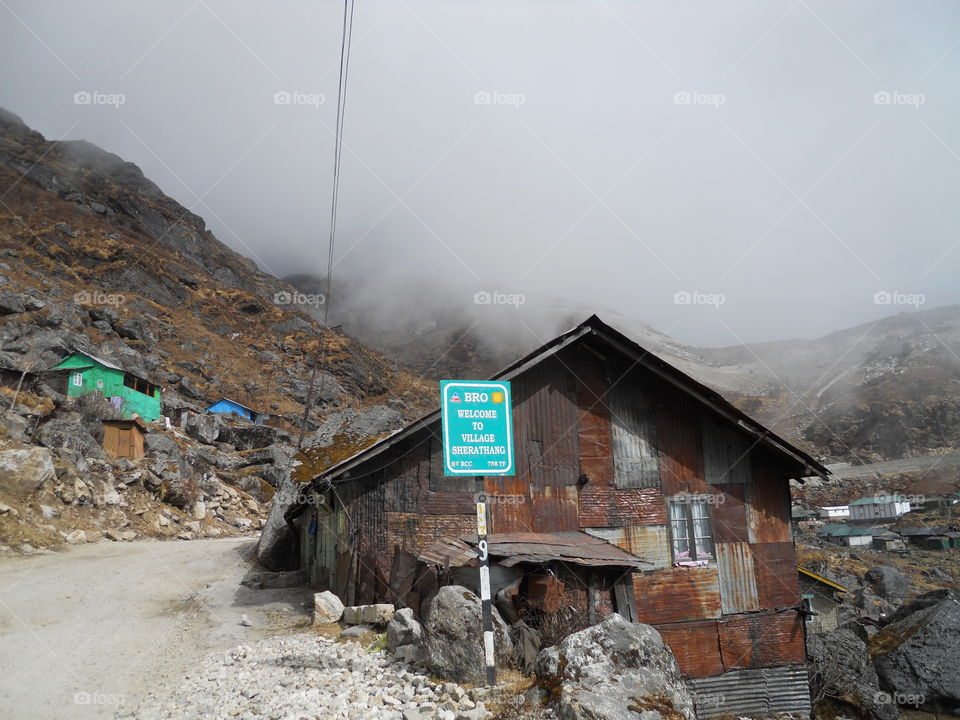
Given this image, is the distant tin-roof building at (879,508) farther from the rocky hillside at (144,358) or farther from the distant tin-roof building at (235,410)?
the distant tin-roof building at (235,410)

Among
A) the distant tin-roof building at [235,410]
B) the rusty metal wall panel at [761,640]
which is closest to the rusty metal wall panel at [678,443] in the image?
the rusty metal wall panel at [761,640]

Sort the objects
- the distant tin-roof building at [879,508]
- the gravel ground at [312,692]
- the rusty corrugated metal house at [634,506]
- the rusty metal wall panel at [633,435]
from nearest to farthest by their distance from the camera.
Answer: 1. the gravel ground at [312,692]
2. the rusty corrugated metal house at [634,506]
3. the rusty metal wall panel at [633,435]
4. the distant tin-roof building at [879,508]

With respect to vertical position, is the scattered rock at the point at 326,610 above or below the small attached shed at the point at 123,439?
below

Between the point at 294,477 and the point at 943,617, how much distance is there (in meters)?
21.0

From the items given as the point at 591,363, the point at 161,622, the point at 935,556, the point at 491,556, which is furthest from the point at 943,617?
the point at 935,556

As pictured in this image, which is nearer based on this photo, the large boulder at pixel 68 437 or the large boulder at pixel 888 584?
the large boulder at pixel 68 437

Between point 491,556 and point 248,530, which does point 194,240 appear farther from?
point 491,556

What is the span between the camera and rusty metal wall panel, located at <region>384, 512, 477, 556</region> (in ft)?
42.3

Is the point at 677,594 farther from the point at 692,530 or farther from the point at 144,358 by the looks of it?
the point at 144,358

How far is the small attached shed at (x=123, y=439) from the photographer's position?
33688 millimetres

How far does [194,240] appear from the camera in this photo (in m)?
129

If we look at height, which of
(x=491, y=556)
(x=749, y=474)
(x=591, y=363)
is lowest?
(x=491, y=556)

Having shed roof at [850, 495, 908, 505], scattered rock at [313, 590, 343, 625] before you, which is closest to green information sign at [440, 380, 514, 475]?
scattered rock at [313, 590, 343, 625]
